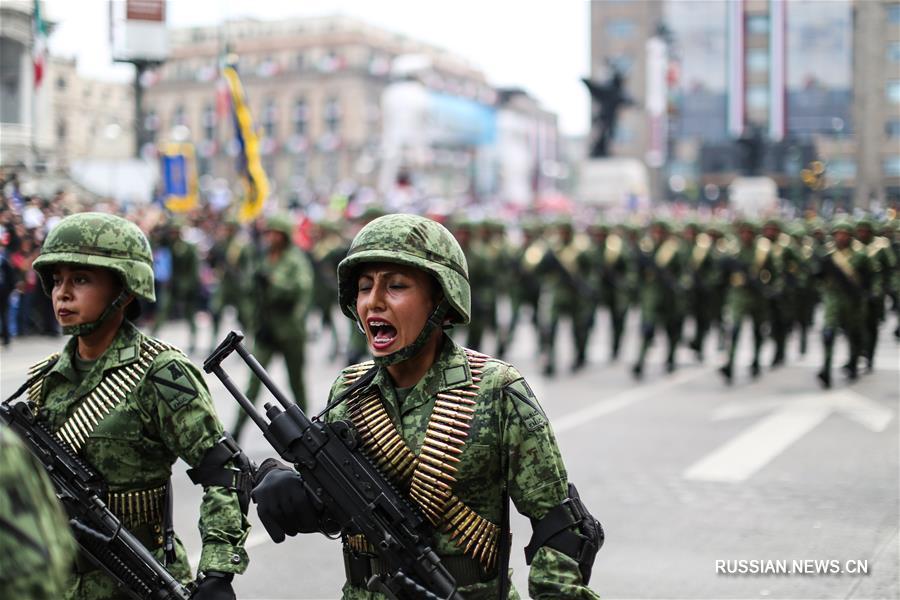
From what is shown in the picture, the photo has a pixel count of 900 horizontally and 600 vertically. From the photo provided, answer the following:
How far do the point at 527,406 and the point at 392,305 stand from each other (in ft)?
1.45

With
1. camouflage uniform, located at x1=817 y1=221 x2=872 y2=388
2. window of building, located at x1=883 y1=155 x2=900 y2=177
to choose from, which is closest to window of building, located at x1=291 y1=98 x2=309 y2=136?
window of building, located at x1=883 y1=155 x2=900 y2=177

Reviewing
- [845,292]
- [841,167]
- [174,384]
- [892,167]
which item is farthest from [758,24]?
[174,384]

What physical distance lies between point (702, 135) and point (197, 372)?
6937cm

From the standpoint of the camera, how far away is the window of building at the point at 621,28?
88.8 metres

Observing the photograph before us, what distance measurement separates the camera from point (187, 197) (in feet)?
72.1

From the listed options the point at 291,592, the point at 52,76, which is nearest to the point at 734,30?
the point at 52,76

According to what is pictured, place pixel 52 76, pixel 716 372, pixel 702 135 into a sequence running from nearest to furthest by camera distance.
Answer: pixel 52 76 < pixel 716 372 < pixel 702 135

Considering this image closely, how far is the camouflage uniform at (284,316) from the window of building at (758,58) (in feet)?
136

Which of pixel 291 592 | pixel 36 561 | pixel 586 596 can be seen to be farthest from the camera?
pixel 291 592

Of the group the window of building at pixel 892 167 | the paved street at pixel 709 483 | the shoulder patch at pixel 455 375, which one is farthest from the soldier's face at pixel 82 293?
the window of building at pixel 892 167

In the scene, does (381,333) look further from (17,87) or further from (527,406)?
(17,87)

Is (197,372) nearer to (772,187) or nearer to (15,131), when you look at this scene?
(15,131)

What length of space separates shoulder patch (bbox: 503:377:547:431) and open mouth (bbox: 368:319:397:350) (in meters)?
0.33

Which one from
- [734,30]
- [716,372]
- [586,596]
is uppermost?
[734,30]
